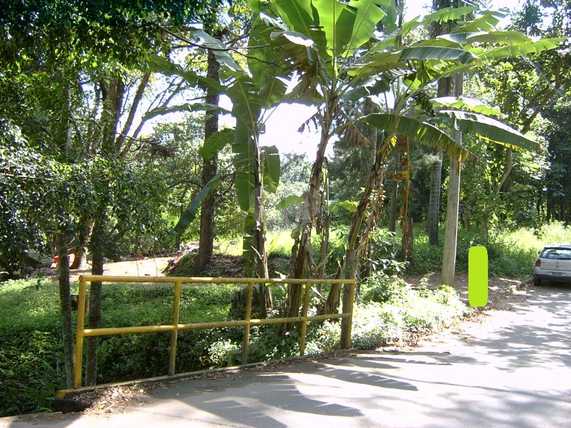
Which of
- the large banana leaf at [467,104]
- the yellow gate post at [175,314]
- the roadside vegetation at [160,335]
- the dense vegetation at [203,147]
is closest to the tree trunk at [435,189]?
the dense vegetation at [203,147]

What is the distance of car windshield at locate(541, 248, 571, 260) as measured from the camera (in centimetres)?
1922

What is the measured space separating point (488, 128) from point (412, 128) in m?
1.42

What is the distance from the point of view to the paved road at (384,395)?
203 inches

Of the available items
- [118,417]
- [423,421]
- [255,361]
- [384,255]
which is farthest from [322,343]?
[384,255]

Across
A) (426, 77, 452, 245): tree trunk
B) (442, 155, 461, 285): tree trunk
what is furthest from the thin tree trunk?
(426, 77, 452, 245): tree trunk

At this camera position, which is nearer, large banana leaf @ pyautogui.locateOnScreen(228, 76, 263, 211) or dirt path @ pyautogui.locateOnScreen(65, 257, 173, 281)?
large banana leaf @ pyautogui.locateOnScreen(228, 76, 263, 211)

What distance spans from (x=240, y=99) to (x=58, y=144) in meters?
3.18

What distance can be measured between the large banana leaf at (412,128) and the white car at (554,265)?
11.6m

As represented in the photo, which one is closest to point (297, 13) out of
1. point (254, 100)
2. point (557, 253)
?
point (254, 100)

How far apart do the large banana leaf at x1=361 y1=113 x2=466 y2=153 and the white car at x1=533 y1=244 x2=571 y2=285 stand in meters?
11.6

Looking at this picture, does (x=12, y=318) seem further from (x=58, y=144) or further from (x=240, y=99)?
(x=240, y=99)

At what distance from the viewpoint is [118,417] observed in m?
4.95

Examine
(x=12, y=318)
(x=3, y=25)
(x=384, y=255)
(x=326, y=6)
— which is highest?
(x=326, y=6)

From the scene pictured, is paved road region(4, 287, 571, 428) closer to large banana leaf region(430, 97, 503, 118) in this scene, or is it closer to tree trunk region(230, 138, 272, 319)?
tree trunk region(230, 138, 272, 319)
